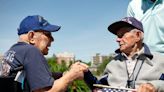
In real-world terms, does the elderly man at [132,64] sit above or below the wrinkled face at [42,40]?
below

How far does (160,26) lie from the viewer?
4188 millimetres

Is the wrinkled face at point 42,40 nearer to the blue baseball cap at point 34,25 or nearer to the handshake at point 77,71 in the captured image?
the blue baseball cap at point 34,25

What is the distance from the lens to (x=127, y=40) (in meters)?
4.15

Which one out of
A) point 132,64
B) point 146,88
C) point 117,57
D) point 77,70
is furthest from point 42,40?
point 146,88

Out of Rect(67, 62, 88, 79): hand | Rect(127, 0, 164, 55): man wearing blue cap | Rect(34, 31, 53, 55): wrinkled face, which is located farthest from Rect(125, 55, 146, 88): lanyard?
Rect(34, 31, 53, 55): wrinkled face

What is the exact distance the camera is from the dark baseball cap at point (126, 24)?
4.17m

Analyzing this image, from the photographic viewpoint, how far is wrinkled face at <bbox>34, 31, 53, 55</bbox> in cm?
396

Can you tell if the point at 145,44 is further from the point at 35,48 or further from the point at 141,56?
the point at 35,48

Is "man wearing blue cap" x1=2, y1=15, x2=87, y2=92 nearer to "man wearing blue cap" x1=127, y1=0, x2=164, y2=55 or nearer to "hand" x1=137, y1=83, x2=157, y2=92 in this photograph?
"hand" x1=137, y1=83, x2=157, y2=92

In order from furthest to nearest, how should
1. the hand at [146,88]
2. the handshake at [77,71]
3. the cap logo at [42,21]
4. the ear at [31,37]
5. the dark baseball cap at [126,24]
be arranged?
the dark baseball cap at [126,24], the cap logo at [42,21], the ear at [31,37], the handshake at [77,71], the hand at [146,88]

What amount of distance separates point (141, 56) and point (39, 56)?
1051 mm

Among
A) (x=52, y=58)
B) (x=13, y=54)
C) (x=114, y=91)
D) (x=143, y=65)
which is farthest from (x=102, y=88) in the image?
(x=52, y=58)

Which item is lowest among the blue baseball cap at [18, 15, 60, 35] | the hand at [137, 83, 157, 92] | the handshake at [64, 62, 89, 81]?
the hand at [137, 83, 157, 92]

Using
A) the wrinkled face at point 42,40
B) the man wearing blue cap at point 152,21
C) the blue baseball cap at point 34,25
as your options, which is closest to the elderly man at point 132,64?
the man wearing blue cap at point 152,21
